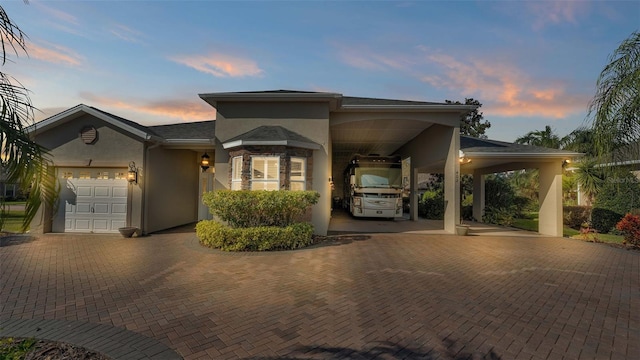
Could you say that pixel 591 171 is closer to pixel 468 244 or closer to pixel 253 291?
pixel 468 244

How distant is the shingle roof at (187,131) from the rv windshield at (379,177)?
789cm

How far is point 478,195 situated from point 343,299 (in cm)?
1526

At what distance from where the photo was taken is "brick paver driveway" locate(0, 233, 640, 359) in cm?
331

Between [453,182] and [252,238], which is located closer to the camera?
[252,238]

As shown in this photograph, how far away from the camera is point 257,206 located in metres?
8.45

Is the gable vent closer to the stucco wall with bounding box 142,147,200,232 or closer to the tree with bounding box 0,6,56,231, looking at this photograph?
the stucco wall with bounding box 142,147,200,232

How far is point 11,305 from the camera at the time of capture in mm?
4348

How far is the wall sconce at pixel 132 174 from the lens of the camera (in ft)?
33.5

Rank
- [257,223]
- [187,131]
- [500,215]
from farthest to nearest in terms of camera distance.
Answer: [500,215], [187,131], [257,223]

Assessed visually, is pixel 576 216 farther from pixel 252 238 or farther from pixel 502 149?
pixel 252 238

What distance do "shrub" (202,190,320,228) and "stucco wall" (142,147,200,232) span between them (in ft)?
11.7

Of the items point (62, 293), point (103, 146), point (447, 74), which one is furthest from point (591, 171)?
point (103, 146)

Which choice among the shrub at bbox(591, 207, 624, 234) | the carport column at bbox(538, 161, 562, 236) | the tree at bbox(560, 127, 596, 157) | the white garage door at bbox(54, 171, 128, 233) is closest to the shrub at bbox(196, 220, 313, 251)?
the white garage door at bbox(54, 171, 128, 233)

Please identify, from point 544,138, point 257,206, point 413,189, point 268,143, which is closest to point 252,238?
point 257,206
